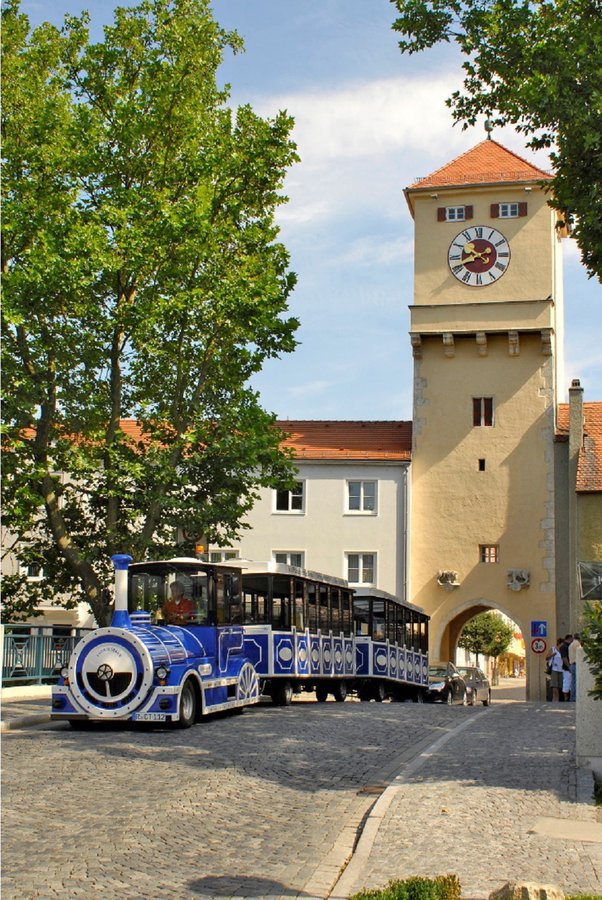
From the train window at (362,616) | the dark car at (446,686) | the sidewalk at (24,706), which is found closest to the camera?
the sidewalk at (24,706)

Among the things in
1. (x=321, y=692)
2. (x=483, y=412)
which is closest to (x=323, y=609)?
(x=321, y=692)

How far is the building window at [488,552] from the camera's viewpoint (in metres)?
48.3

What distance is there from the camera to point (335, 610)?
96.5 ft

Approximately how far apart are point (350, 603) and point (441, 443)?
19.8 m

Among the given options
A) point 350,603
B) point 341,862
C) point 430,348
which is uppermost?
point 430,348

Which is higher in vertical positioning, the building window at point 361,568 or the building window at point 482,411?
the building window at point 482,411

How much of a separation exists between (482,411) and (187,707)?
3349cm

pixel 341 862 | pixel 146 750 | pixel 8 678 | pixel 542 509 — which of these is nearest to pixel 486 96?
pixel 146 750

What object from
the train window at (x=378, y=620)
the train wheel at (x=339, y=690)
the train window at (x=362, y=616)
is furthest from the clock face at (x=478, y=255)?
the train wheel at (x=339, y=690)

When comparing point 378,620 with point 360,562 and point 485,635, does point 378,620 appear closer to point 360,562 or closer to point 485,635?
point 360,562

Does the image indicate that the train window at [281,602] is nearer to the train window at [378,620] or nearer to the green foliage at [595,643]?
the train window at [378,620]

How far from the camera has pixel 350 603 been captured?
31172mm

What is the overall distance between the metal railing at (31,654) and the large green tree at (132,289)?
53.2 inches

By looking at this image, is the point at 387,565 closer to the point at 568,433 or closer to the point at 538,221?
the point at 568,433
